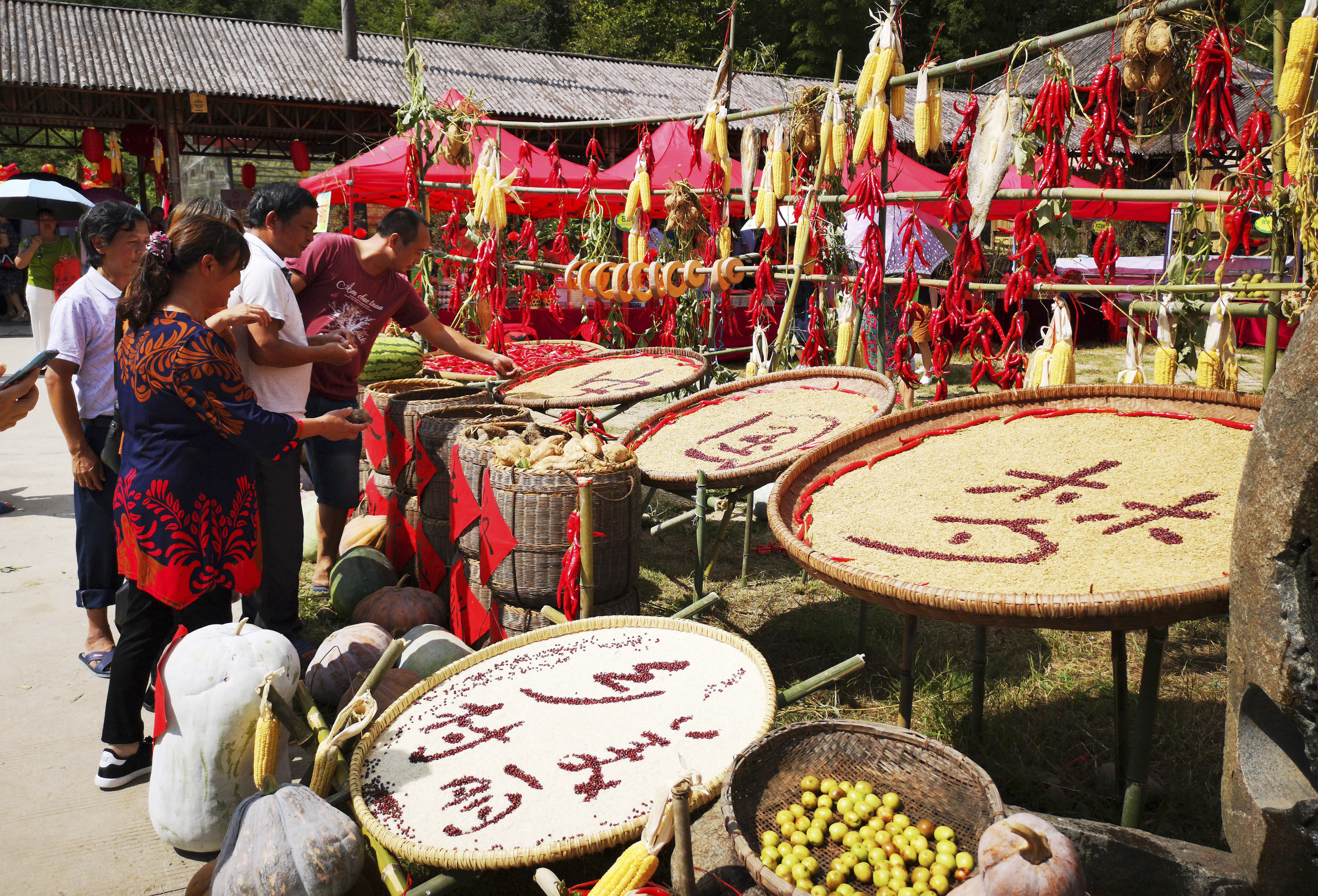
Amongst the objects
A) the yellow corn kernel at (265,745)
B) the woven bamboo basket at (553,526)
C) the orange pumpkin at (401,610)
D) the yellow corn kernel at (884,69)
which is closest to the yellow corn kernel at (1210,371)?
the yellow corn kernel at (884,69)

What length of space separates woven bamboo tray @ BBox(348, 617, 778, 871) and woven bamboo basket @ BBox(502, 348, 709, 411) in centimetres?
135

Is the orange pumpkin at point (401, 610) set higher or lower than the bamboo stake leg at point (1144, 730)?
lower

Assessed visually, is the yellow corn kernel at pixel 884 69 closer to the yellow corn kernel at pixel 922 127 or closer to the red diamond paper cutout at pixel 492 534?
the yellow corn kernel at pixel 922 127

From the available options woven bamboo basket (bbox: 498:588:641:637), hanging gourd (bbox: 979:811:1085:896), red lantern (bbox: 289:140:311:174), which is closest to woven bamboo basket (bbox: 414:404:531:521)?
woven bamboo basket (bbox: 498:588:641:637)

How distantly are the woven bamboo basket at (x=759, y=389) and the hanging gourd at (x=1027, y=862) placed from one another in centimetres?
155

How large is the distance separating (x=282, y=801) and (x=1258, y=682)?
78.9 inches

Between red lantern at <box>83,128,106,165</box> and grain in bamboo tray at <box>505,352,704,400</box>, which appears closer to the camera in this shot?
grain in bamboo tray at <box>505,352,704,400</box>

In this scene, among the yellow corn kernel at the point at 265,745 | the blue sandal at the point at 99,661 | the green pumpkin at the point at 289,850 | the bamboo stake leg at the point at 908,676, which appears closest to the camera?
the green pumpkin at the point at 289,850

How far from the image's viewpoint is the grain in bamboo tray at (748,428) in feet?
10.7

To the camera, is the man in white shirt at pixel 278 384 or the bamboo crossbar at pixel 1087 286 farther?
the man in white shirt at pixel 278 384

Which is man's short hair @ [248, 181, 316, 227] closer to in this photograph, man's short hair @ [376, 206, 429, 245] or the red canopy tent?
man's short hair @ [376, 206, 429, 245]

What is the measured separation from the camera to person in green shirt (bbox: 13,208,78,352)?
643 cm

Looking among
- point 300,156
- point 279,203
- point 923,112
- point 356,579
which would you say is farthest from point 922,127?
point 300,156

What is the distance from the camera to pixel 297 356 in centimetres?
335
